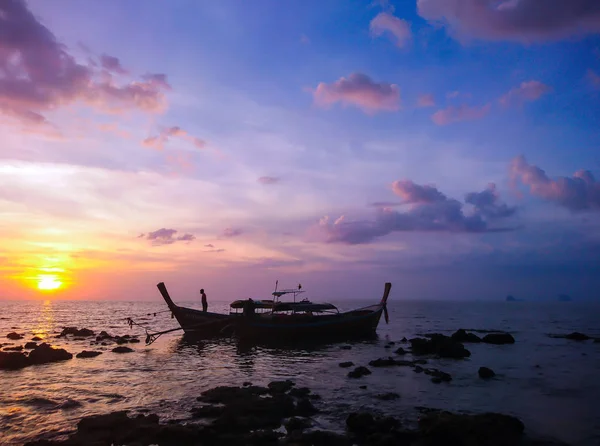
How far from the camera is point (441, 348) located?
33.1 meters

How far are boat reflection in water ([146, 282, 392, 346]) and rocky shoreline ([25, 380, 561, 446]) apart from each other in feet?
74.4

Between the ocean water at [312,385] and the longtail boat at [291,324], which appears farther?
the longtail boat at [291,324]

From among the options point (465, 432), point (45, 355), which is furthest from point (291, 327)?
point (465, 432)

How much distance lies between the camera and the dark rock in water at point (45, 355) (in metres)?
29.6

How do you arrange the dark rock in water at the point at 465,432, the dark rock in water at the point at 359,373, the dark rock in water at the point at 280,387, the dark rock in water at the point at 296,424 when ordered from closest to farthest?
the dark rock in water at the point at 465,432, the dark rock in water at the point at 296,424, the dark rock in water at the point at 280,387, the dark rock in water at the point at 359,373

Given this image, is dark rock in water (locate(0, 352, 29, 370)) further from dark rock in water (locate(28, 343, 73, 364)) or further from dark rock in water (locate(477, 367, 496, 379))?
dark rock in water (locate(477, 367, 496, 379))

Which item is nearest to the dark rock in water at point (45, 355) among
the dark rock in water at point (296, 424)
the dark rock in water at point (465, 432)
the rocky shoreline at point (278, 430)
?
the rocky shoreline at point (278, 430)

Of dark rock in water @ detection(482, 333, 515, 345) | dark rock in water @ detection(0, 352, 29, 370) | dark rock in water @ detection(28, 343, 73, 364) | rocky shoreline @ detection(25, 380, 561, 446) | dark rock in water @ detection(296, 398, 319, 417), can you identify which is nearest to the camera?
rocky shoreline @ detection(25, 380, 561, 446)

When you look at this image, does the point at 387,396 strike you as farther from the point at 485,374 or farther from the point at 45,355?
the point at 45,355

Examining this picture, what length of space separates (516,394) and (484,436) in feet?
31.9

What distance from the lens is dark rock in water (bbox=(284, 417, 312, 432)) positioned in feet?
45.4

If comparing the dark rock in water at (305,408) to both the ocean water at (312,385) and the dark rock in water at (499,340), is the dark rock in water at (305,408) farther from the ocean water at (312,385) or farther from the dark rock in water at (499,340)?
the dark rock in water at (499,340)

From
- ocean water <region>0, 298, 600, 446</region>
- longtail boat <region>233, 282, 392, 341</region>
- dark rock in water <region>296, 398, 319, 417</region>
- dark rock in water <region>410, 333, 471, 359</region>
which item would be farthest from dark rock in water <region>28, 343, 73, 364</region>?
dark rock in water <region>410, 333, 471, 359</region>

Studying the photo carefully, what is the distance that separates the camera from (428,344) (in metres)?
36.1
